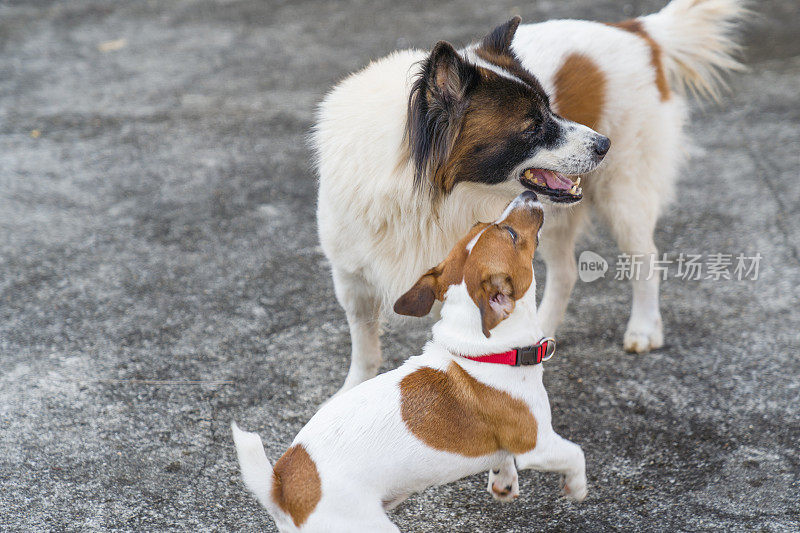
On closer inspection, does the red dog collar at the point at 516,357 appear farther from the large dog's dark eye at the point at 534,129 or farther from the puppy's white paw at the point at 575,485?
the large dog's dark eye at the point at 534,129

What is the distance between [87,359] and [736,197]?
12.9 feet

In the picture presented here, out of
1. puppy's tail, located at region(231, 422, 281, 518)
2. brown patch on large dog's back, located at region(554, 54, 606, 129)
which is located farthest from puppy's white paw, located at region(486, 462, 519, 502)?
brown patch on large dog's back, located at region(554, 54, 606, 129)

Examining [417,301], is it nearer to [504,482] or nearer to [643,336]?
[504,482]

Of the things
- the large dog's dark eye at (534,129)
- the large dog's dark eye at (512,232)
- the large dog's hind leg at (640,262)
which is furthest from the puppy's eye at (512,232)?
the large dog's hind leg at (640,262)

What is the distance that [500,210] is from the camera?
297 centimetres

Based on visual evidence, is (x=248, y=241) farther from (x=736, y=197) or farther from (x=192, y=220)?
(x=736, y=197)

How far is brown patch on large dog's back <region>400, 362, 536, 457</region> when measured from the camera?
2.39 m

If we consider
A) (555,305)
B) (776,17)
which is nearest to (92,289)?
(555,305)

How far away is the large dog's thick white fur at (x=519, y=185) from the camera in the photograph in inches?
114

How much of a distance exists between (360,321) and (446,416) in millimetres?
990

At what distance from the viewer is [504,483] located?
277 cm

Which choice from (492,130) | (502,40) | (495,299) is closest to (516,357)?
(495,299)

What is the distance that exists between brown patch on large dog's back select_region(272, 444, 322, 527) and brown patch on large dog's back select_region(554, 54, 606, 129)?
179cm

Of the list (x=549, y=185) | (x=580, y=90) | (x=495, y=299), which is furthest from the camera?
(x=580, y=90)
